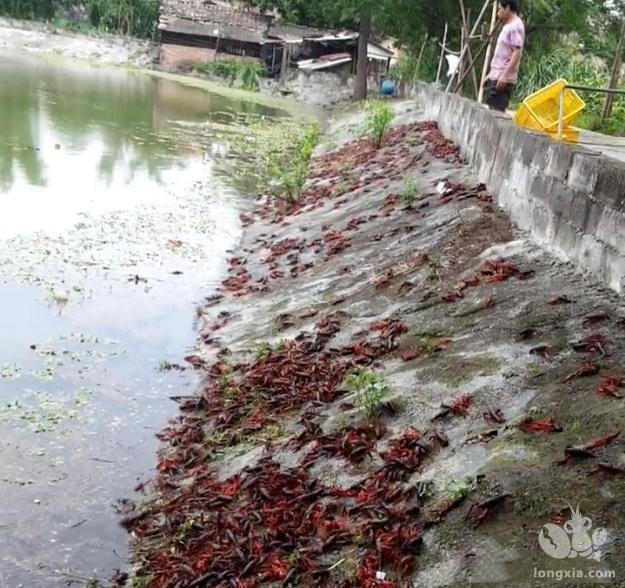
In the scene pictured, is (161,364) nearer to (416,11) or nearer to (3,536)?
(3,536)

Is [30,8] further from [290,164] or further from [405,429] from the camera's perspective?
[405,429]

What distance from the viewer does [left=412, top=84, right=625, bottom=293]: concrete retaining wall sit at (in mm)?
4969

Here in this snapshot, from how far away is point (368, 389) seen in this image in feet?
16.0

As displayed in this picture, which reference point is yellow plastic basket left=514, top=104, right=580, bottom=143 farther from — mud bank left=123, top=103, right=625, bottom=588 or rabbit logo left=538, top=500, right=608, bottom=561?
rabbit logo left=538, top=500, right=608, bottom=561

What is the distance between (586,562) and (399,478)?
1.19 m

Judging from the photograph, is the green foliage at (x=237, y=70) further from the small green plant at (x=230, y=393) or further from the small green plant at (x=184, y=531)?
the small green plant at (x=184, y=531)

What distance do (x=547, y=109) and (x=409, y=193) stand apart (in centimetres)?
201

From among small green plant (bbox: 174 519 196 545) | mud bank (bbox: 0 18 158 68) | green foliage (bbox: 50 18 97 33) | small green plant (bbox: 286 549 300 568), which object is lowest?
mud bank (bbox: 0 18 158 68)

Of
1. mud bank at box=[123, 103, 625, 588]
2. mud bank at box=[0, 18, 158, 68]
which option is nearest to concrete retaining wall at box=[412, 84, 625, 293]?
mud bank at box=[123, 103, 625, 588]

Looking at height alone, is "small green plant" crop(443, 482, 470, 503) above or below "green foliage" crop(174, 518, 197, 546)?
above

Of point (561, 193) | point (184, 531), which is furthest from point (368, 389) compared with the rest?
point (561, 193)

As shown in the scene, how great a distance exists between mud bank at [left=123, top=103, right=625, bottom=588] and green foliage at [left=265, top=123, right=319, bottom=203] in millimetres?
5420

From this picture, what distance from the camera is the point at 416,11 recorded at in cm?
2666

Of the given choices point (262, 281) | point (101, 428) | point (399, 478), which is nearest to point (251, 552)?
point (399, 478)
